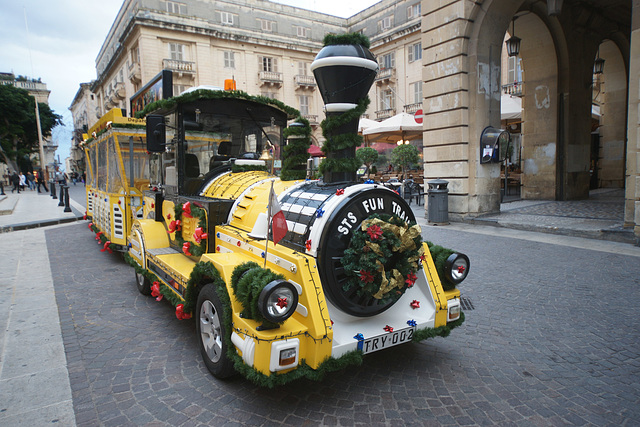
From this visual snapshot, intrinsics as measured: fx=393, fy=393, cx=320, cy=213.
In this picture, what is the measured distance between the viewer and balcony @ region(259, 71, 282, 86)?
35.7 m

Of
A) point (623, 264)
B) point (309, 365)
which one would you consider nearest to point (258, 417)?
point (309, 365)

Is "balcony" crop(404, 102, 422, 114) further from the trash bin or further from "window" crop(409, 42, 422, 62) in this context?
the trash bin

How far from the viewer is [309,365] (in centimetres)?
271

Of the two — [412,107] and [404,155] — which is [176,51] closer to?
[412,107]

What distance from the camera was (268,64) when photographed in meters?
36.5

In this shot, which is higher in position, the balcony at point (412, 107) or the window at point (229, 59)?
the window at point (229, 59)

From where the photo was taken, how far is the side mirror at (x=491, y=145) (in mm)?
10438

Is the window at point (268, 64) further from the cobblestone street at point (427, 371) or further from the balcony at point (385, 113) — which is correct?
the cobblestone street at point (427, 371)

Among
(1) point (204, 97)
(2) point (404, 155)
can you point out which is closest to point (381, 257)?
(1) point (204, 97)

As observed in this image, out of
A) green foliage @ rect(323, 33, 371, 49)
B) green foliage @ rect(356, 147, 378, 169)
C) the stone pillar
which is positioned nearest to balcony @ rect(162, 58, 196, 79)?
green foliage @ rect(356, 147, 378, 169)

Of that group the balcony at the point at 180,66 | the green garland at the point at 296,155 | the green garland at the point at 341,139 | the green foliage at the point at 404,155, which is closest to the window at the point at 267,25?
the balcony at the point at 180,66

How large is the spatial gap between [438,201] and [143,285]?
7881 millimetres

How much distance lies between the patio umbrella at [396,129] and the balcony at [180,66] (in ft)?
70.0

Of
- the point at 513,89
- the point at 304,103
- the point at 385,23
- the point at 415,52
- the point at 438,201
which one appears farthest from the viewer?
the point at 304,103
